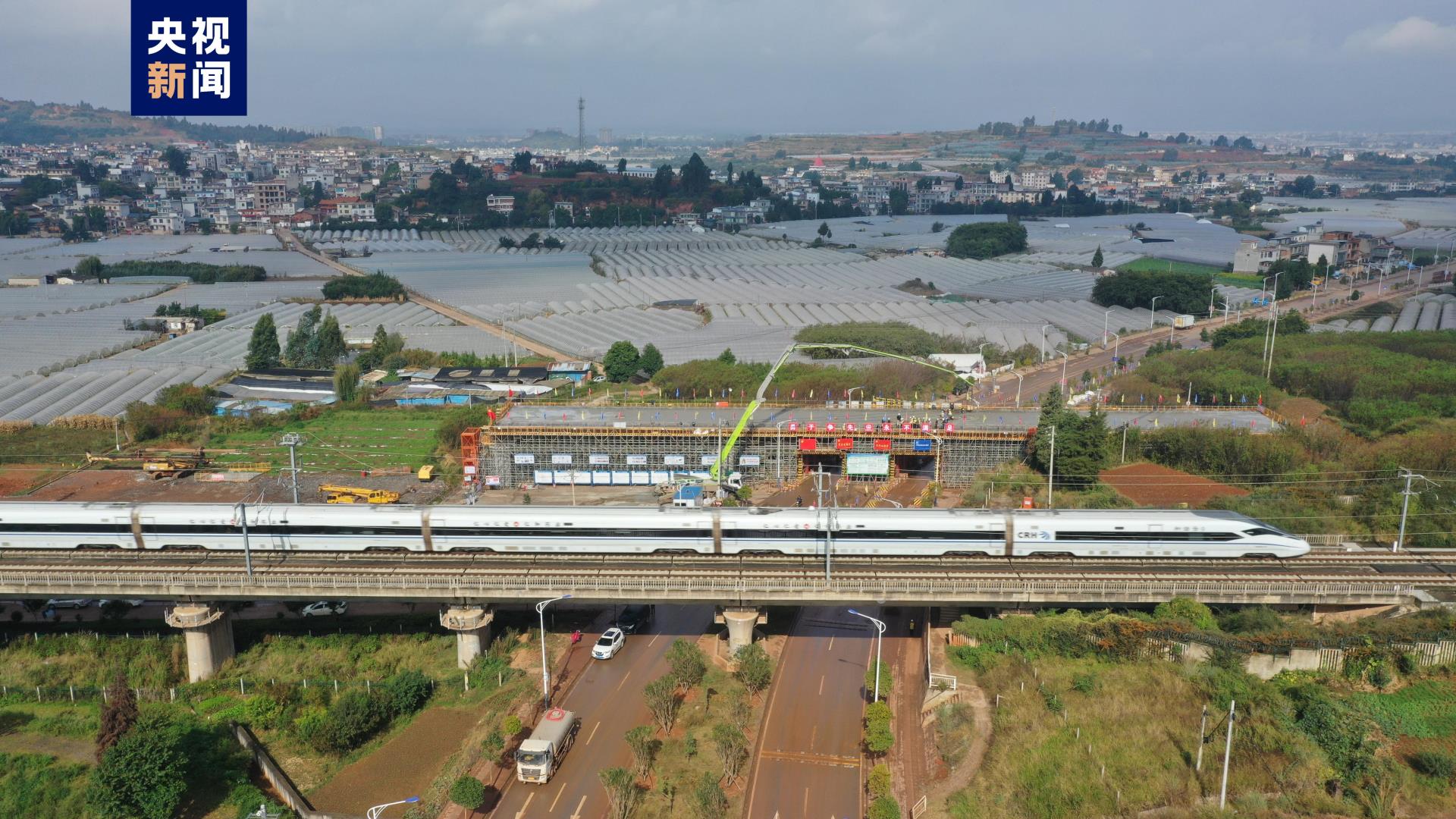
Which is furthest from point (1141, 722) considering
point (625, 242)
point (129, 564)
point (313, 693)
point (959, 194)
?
point (959, 194)

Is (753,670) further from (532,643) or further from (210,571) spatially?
(210,571)

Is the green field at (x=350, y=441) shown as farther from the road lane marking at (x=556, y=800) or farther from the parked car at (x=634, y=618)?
the road lane marking at (x=556, y=800)

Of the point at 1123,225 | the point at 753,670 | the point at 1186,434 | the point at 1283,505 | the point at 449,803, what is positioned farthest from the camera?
the point at 1123,225

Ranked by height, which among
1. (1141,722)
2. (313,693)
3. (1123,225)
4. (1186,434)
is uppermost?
(1123,225)

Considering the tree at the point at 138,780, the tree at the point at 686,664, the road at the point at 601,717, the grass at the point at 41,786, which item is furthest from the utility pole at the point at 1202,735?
the grass at the point at 41,786

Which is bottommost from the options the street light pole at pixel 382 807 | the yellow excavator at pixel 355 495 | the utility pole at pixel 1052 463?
the street light pole at pixel 382 807

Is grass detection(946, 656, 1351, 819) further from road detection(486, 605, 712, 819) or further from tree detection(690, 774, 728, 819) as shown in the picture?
road detection(486, 605, 712, 819)

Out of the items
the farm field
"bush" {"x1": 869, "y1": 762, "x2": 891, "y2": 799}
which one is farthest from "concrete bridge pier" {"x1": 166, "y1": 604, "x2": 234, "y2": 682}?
the farm field
